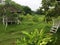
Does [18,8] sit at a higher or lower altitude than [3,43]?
higher

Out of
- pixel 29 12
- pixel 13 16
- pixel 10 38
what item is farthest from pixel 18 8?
pixel 10 38

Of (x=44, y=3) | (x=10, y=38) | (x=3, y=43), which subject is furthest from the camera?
(x=44, y=3)

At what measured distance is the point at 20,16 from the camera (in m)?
29.2

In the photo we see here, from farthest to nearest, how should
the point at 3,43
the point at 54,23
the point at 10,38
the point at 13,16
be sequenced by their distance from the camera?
1. the point at 13,16
2. the point at 54,23
3. the point at 10,38
4. the point at 3,43

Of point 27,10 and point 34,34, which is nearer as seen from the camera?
point 34,34

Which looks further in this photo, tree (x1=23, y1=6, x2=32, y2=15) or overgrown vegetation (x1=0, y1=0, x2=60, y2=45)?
tree (x1=23, y1=6, x2=32, y2=15)

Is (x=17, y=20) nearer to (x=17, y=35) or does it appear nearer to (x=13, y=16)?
(x=13, y=16)

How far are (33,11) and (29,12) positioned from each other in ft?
5.57

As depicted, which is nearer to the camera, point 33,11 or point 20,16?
point 20,16

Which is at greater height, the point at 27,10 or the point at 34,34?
the point at 34,34

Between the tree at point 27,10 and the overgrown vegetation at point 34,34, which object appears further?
the tree at point 27,10

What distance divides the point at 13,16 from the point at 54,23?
255 inches

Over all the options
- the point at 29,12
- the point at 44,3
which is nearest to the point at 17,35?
the point at 44,3

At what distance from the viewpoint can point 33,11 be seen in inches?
1403
